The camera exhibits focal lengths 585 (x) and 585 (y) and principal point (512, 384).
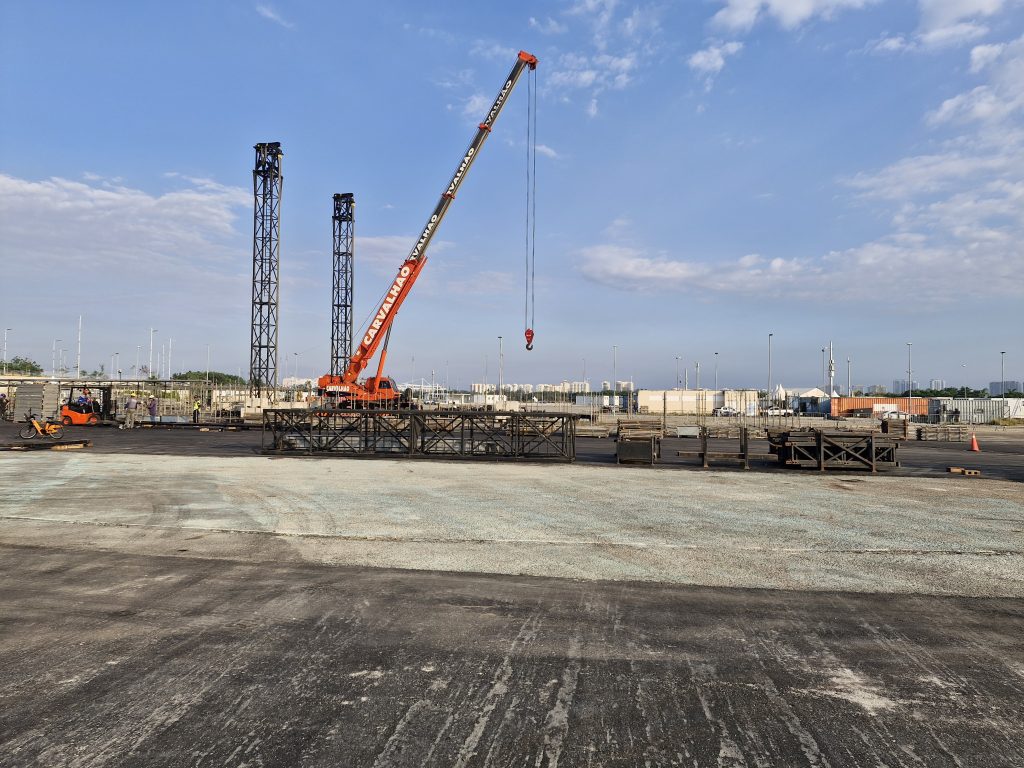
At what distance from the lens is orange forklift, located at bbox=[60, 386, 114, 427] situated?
41.1 metres

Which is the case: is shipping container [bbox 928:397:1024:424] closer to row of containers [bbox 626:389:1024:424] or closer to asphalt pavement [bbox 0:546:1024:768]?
row of containers [bbox 626:389:1024:424]

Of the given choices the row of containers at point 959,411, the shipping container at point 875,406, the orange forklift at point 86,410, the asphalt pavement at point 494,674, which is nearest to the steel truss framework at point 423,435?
the asphalt pavement at point 494,674

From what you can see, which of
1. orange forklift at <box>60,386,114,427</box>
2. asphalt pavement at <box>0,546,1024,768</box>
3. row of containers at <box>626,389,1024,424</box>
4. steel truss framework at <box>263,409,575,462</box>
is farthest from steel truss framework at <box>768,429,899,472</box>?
orange forklift at <box>60,386,114,427</box>

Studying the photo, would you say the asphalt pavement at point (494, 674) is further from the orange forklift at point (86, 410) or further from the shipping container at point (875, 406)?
the shipping container at point (875, 406)

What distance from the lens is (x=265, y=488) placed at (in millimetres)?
15086

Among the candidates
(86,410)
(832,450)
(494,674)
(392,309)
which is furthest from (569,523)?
(86,410)

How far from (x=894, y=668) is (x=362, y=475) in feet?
49.9

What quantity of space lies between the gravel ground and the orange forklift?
2694 centimetres

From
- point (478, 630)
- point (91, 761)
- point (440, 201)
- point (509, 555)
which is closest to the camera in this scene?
point (91, 761)

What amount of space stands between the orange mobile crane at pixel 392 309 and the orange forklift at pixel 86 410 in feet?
56.0

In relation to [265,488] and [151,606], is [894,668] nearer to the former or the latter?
[151,606]

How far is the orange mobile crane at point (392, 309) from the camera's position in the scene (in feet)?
113

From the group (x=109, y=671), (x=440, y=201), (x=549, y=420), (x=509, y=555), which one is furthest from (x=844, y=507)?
(x=440, y=201)

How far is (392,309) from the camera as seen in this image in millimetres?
37594
